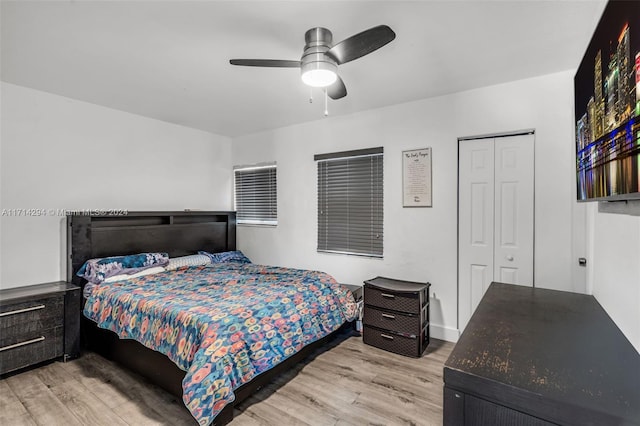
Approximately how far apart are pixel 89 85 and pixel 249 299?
8.28ft

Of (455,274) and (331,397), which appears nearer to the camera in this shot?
(331,397)

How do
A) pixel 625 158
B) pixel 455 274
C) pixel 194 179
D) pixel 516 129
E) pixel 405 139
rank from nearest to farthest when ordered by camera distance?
1. pixel 625 158
2. pixel 516 129
3. pixel 455 274
4. pixel 405 139
5. pixel 194 179

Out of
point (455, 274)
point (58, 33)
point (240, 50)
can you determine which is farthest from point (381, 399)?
point (58, 33)

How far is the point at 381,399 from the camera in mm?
2229

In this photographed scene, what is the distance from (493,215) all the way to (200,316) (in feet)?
8.88

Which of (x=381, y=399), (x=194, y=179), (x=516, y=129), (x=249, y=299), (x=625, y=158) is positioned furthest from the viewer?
(x=194, y=179)

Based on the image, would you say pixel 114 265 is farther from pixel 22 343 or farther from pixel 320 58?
pixel 320 58

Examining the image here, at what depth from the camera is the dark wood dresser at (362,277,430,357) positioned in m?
2.88

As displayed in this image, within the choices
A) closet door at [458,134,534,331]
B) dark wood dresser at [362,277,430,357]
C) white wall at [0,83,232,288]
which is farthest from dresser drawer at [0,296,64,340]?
closet door at [458,134,534,331]

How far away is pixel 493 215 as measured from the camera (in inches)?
116

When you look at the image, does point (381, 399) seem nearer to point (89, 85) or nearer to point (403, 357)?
point (403, 357)

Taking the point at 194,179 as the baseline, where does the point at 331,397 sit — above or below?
below

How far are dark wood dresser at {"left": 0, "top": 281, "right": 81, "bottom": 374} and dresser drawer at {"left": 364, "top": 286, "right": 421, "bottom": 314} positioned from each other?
110 inches

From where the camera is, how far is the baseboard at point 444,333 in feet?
10.4
